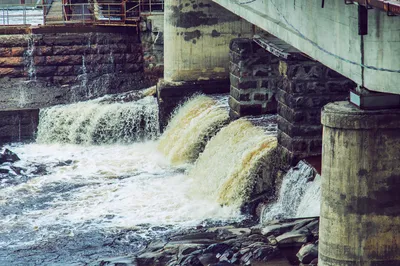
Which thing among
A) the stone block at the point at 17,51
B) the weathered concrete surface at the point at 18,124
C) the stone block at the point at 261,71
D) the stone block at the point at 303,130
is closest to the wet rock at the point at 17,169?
the weathered concrete surface at the point at 18,124

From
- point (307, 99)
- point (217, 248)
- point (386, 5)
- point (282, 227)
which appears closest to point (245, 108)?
point (307, 99)

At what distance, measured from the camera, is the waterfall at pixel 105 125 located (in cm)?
3303

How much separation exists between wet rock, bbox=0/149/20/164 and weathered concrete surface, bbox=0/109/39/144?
124 inches

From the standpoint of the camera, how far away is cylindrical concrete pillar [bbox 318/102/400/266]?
49.1ft

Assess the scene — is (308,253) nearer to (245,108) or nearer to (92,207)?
(92,207)

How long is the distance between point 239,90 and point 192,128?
2.18 metres

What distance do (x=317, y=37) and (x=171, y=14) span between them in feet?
51.5

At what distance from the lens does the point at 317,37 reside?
18.0 metres

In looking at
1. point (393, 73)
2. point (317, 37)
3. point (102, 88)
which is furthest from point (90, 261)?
point (102, 88)

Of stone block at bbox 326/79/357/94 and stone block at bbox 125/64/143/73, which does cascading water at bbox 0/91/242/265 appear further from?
stone block at bbox 326/79/357/94

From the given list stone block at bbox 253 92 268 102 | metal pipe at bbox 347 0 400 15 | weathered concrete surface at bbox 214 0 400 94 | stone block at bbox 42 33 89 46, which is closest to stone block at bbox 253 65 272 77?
stone block at bbox 253 92 268 102

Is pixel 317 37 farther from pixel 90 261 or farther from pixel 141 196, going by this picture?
pixel 141 196

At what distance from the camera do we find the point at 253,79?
92.0 feet

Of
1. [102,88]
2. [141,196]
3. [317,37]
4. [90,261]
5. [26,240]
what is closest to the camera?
[317,37]
